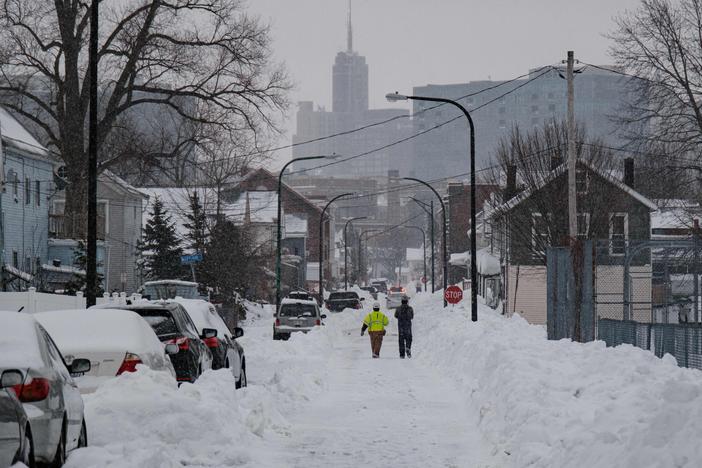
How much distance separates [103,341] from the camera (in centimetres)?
1446

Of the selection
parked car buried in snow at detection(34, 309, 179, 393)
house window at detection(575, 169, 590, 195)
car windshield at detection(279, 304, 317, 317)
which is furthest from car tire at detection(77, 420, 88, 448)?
house window at detection(575, 169, 590, 195)

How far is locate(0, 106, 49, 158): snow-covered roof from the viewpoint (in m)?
47.6

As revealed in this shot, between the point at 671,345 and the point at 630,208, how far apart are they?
32454mm

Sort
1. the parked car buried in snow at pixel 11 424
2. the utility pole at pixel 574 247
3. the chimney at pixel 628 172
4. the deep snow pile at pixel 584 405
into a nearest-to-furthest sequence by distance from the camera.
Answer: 1. the parked car buried in snow at pixel 11 424
2. the deep snow pile at pixel 584 405
3. the utility pole at pixel 574 247
4. the chimney at pixel 628 172

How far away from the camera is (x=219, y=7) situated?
167 ft

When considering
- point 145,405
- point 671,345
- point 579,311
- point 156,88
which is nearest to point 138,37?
point 156,88

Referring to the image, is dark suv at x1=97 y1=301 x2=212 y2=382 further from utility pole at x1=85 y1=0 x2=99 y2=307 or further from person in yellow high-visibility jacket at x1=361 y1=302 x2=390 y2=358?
person in yellow high-visibility jacket at x1=361 y1=302 x2=390 y2=358

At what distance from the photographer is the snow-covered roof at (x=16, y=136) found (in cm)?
4757

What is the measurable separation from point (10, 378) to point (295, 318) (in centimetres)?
3568

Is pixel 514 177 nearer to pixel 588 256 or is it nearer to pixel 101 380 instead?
pixel 588 256

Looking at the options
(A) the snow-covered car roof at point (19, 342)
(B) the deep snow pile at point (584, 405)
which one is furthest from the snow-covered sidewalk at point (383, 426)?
(A) the snow-covered car roof at point (19, 342)

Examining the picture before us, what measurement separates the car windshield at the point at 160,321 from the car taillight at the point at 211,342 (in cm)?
228

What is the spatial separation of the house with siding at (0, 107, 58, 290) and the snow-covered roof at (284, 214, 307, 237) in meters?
58.6

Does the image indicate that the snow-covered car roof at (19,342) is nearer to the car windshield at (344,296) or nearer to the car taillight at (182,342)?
the car taillight at (182,342)
